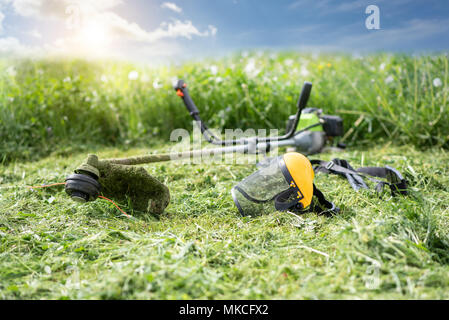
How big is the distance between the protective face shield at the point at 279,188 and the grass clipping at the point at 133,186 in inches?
18.1

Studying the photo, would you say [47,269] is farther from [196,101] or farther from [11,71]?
[11,71]

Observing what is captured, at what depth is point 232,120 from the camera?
4.69 m

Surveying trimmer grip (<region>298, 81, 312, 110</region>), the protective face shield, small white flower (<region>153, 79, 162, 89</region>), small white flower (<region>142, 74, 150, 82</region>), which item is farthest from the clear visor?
small white flower (<region>142, 74, 150, 82</region>)

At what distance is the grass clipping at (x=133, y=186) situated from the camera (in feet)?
7.30

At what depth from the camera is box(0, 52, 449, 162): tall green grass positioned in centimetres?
407

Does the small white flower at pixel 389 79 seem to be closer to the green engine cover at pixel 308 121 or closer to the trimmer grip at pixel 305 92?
the green engine cover at pixel 308 121

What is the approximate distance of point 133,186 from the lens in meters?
2.31

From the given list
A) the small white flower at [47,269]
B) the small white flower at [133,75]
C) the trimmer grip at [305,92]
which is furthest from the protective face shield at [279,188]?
the small white flower at [133,75]

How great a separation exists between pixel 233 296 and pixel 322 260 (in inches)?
18.3

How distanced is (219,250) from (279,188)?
2.06 ft

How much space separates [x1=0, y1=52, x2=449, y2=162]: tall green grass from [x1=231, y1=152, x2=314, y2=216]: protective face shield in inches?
86.4

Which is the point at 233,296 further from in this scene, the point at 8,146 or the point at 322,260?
the point at 8,146

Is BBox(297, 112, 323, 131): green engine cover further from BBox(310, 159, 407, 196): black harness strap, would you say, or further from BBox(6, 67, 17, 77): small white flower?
BBox(6, 67, 17, 77): small white flower

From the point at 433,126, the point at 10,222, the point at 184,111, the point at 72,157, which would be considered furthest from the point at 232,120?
the point at 10,222
